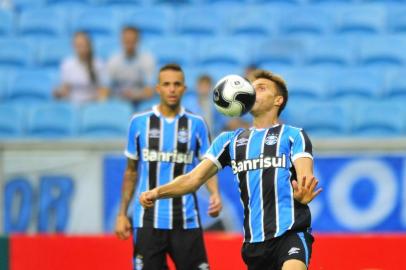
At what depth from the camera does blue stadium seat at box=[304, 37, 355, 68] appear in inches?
510

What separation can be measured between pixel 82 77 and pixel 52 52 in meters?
1.56

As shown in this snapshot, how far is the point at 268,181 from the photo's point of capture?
21.7 feet

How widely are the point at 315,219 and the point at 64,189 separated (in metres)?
2.58

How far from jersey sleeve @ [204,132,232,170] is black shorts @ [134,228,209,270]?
1.12 metres

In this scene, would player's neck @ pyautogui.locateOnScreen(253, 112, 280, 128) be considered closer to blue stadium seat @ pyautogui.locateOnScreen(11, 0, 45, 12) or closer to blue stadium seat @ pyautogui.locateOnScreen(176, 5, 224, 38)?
blue stadium seat @ pyautogui.locateOnScreen(176, 5, 224, 38)

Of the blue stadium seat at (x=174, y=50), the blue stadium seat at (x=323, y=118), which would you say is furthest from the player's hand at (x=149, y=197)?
the blue stadium seat at (x=174, y=50)

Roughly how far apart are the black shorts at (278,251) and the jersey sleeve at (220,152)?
539 millimetres

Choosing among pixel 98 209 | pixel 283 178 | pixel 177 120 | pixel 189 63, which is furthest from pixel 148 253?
pixel 189 63

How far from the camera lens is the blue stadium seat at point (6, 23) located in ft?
46.3

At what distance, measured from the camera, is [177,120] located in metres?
8.01

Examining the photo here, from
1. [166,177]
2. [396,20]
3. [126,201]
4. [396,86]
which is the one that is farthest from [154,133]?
[396,20]

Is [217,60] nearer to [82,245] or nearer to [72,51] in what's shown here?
[72,51]

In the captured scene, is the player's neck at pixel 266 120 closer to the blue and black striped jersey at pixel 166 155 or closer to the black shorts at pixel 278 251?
the black shorts at pixel 278 251

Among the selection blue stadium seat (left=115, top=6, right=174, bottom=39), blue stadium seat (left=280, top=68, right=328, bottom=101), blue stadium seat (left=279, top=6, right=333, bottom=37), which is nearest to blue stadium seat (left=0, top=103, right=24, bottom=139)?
blue stadium seat (left=115, top=6, right=174, bottom=39)
